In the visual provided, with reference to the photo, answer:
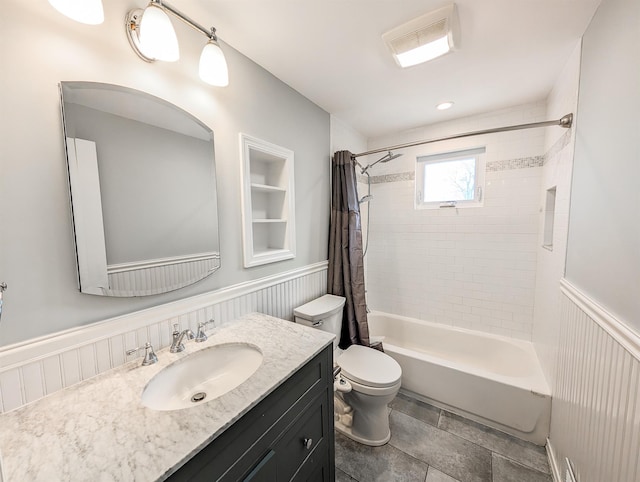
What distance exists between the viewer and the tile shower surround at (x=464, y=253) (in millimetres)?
2117

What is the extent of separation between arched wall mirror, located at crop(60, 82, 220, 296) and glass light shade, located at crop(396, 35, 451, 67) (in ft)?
3.77

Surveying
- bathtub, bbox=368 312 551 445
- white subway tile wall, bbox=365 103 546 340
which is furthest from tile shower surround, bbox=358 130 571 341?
bathtub, bbox=368 312 551 445

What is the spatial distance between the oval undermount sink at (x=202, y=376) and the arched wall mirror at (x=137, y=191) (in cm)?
33

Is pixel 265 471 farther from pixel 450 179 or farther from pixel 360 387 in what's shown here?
pixel 450 179

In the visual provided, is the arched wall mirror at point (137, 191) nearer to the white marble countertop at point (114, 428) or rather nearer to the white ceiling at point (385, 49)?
the white marble countertop at point (114, 428)

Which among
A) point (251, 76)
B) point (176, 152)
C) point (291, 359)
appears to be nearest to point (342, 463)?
point (291, 359)

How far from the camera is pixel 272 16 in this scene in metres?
1.14

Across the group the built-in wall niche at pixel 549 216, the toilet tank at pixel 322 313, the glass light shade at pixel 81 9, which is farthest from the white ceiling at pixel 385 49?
the toilet tank at pixel 322 313

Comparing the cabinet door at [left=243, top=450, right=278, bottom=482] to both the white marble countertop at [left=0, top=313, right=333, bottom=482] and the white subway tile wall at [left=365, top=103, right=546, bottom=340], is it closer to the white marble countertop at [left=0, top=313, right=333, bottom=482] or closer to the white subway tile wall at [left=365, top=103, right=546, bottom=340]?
the white marble countertop at [left=0, top=313, right=333, bottom=482]

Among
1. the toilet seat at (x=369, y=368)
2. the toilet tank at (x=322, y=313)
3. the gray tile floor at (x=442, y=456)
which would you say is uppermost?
the toilet tank at (x=322, y=313)

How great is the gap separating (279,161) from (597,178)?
1626 mm

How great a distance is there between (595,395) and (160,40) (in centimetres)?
214

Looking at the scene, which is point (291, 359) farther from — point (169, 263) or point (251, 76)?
point (251, 76)

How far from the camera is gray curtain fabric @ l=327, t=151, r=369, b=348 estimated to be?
2.07 meters
